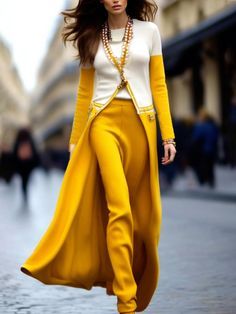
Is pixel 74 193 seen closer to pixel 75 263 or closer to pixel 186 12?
pixel 75 263

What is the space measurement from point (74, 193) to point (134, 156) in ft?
1.14

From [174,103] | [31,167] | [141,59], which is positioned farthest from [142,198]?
[174,103]

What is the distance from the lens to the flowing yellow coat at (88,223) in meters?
5.09

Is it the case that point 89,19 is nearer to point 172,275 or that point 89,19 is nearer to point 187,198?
point 172,275

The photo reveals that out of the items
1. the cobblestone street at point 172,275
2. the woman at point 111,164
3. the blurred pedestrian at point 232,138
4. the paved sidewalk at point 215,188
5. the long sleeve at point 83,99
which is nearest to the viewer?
the woman at point 111,164

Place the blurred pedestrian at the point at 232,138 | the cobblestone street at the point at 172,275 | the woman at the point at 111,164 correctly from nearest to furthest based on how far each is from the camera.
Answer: the woman at the point at 111,164
the cobblestone street at the point at 172,275
the blurred pedestrian at the point at 232,138

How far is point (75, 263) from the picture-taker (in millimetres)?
5125

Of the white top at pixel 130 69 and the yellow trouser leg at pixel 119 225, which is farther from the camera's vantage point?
the white top at pixel 130 69

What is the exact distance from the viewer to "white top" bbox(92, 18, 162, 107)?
5156 mm

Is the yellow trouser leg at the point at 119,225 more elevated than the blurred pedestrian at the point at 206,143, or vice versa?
the yellow trouser leg at the point at 119,225

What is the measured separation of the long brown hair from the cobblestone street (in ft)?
4.63

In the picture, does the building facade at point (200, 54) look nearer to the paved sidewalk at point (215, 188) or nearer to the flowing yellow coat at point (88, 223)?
the paved sidewalk at point (215, 188)

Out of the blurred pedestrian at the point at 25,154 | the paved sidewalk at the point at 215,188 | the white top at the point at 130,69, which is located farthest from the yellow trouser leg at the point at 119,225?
the blurred pedestrian at the point at 25,154

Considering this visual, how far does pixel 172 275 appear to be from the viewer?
23.9ft
